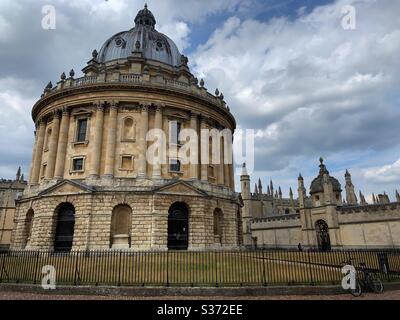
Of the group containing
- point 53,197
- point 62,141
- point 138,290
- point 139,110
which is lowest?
point 138,290

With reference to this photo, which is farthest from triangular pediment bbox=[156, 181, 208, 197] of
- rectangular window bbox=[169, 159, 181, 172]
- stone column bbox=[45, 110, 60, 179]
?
stone column bbox=[45, 110, 60, 179]

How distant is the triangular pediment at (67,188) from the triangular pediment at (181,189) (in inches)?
240

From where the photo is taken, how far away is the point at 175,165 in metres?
28.5

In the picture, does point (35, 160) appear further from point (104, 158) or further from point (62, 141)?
point (104, 158)

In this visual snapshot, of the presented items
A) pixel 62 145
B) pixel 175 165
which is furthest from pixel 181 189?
pixel 62 145

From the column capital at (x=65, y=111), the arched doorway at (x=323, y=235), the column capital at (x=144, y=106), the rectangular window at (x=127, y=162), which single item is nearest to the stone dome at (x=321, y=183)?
the arched doorway at (x=323, y=235)

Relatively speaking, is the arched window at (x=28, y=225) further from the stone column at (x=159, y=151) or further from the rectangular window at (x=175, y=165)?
the rectangular window at (x=175, y=165)

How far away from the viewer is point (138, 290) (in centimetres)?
1097

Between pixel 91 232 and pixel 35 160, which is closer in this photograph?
pixel 91 232

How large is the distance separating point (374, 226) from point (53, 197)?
31376 millimetres

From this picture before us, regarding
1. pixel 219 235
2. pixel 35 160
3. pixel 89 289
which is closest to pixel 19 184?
pixel 35 160

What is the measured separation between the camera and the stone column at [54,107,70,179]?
27.3 m

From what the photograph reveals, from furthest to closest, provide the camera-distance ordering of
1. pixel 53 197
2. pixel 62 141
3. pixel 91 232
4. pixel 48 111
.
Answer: pixel 48 111 → pixel 62 141 → pixel 53 197 → pixel 91 232

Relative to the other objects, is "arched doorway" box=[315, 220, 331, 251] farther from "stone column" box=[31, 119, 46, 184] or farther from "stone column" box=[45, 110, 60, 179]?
"stone column" box=[31, 119, 46, 184]
